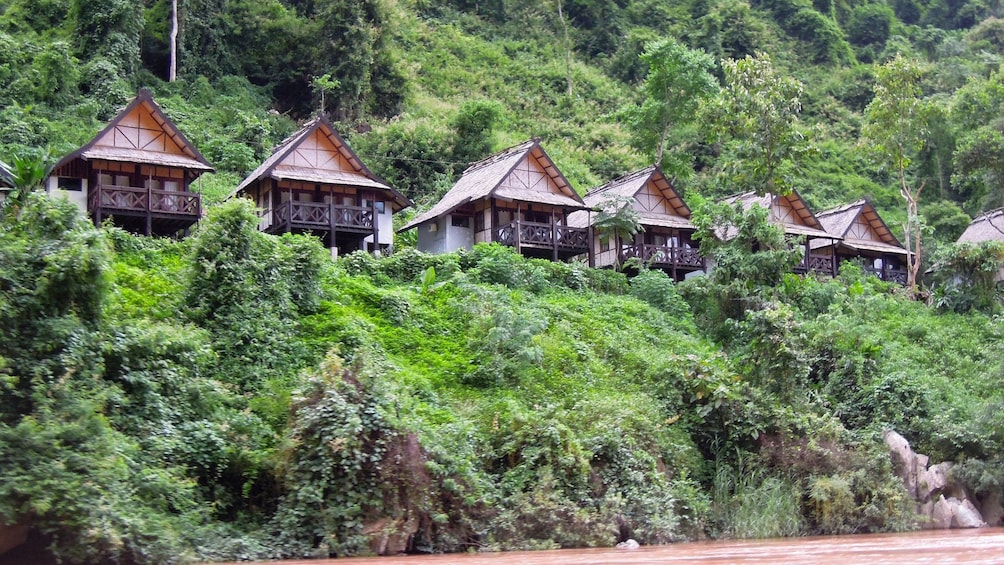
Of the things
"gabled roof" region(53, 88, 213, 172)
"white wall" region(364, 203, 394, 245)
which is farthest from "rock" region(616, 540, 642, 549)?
"white wall" region(364, 203, 394, 245)

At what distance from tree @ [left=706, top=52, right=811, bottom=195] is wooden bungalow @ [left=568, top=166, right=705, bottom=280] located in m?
3.10

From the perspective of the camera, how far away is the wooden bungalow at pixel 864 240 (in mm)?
43594

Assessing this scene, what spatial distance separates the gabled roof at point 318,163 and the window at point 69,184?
4710 mm

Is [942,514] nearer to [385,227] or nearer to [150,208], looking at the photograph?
Answer: [385,227]

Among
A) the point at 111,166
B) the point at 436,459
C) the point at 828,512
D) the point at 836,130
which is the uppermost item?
the point at 836,130

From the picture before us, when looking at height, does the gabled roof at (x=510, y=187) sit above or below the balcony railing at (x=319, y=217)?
above

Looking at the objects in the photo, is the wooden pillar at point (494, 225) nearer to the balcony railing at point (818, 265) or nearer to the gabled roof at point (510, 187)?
the gabled roof at point (510, 187)

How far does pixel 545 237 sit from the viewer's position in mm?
34750

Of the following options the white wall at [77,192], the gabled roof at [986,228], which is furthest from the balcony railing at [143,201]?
the gabled roof at [986,228]

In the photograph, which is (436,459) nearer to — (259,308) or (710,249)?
(259,308)

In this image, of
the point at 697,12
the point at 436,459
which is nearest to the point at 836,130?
the point at 697,12

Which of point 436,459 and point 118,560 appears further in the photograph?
point 436,459

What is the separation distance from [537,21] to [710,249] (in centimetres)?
4481

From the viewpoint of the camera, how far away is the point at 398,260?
2786 cm
